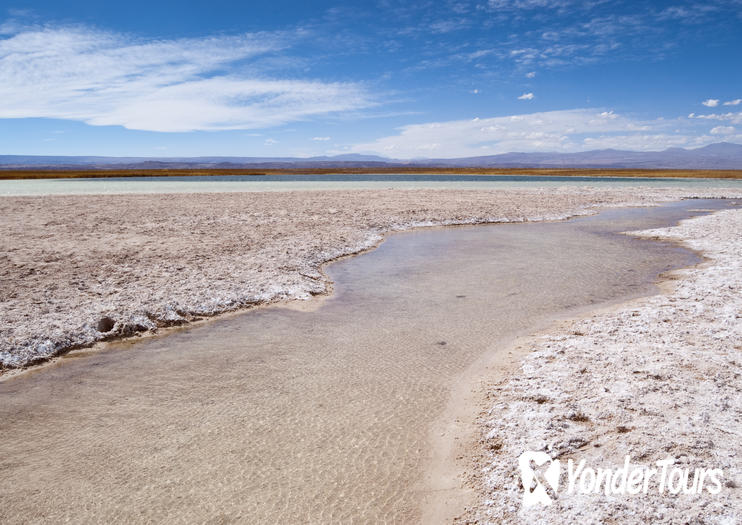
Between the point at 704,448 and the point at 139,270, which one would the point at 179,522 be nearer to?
the point at 704,448

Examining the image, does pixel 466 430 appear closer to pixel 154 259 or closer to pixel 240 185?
pixel 154 259

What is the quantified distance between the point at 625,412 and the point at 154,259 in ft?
32.5

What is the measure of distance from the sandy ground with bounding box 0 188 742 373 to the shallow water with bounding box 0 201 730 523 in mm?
668

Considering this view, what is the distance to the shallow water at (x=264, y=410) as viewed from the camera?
3.47 meters

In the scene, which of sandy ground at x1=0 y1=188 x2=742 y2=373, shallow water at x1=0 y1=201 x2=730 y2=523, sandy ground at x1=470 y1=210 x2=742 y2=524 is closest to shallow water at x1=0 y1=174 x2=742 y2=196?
sandy ground at x1=0 y1=188 x2=742 y2=373

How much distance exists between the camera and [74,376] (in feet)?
17.9

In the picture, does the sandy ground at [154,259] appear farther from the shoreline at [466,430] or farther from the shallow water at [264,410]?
the shoreline at [466,430]

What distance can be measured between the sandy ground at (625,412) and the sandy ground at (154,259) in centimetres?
493

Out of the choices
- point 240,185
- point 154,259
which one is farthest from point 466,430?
point 240,185

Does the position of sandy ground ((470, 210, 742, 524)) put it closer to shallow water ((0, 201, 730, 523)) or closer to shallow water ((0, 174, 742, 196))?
shallow water ((0, 201, 730, 523))

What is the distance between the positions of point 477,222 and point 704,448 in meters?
16.4

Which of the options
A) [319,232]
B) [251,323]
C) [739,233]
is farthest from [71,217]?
[739,233]

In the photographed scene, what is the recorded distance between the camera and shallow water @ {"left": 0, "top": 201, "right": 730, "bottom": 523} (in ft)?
11.4

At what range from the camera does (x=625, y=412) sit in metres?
4.05
